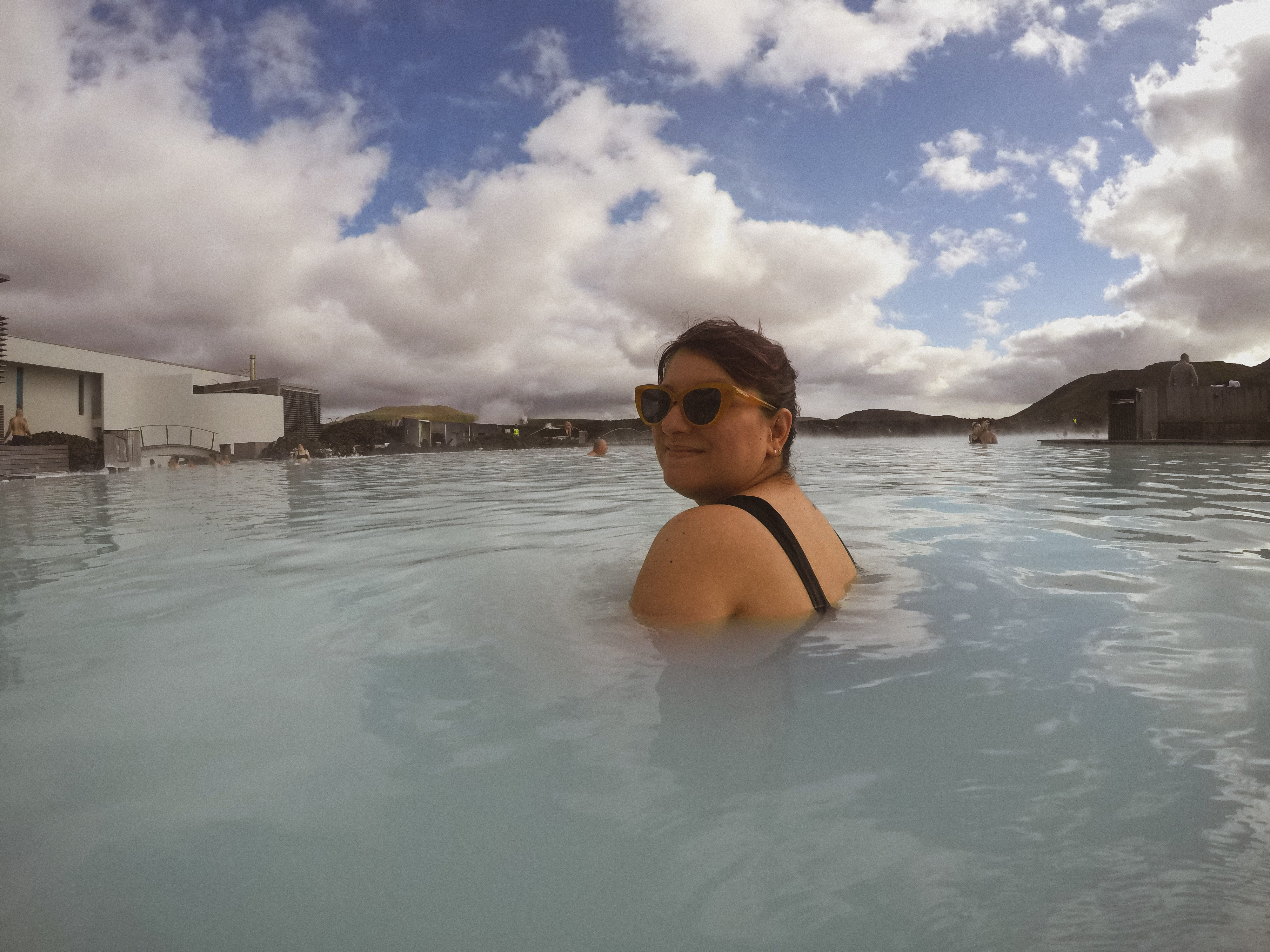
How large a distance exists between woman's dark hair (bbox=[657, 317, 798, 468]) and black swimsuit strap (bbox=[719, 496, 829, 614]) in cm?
45

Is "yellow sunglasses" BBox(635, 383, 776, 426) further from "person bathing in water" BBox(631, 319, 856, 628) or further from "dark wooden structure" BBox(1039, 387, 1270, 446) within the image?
"dark wooden structure" BBox(1039, 387, 1270, 446)

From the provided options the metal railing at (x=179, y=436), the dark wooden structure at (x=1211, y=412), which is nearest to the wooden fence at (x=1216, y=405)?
the dark wooden structure at (x=1211, y=412)

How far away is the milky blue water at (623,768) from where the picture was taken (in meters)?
1.17

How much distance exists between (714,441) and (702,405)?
0.15 metres

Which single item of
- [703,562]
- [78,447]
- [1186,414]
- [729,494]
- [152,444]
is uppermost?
[1186,414]

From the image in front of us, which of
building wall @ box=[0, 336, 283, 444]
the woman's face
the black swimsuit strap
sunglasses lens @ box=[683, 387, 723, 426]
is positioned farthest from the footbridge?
the black swimsuit strap

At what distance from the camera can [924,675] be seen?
7.31 ft

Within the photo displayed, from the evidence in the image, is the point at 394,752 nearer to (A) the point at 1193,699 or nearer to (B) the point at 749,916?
(B) the point at 749,916

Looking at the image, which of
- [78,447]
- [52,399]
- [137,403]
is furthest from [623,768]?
[137,403]

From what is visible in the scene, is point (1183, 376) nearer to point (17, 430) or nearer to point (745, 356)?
point (745, 356)

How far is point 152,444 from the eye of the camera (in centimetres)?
3881

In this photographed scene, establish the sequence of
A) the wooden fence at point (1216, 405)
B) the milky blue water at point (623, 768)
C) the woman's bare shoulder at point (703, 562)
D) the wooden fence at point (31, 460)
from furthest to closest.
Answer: the wooden fence at point (1216, 405), the wooden fence at point (31, 460), the woman's bare shoulder at point (703, 562), the milky blue water at point (623, 768)

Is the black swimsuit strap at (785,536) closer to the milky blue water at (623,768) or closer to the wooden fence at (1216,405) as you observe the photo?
the milky blue water at (623,768)

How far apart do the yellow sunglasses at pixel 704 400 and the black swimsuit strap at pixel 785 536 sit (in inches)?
12.9
